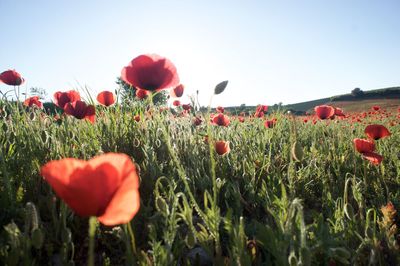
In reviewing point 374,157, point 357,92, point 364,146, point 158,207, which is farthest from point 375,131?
point 357,92

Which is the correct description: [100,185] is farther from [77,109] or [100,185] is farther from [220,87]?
[77,109]

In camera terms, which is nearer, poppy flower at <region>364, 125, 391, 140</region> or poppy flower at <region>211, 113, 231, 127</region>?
poppy flower at <region>364, 125, 391, 140</region>

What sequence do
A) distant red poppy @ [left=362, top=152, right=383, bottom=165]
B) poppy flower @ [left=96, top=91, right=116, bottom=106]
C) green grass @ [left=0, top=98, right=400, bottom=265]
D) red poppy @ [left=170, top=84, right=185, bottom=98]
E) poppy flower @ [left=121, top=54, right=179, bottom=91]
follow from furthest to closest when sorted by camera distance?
1. red poppy @ [left=170, top=84, right=185, bottom=98]
2. poppy flower @ [left=96, top=91, right=116, bottom=106]
3. distant red poppy @ [left=362, top=152, right=383, bottom=165]
4. poppy flower @ [left=121, top=54, right=179, bottom=91]
5. green grass @ [left=0, top=98, right=400, bottom=265]

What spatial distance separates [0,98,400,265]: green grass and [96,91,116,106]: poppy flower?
0.12 meters

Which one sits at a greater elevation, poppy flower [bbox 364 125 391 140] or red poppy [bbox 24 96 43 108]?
red poppy [bbox 24 96 43 108]

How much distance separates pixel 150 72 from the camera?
167 cm

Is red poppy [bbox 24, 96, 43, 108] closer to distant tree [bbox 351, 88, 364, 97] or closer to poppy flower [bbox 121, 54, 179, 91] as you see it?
poppy flower [bbox 121, 54, 179, 91]

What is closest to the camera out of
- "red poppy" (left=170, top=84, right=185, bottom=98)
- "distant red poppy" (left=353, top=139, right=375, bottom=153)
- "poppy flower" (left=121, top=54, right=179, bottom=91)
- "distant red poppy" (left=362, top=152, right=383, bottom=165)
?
"poppy flower" (left=121, top=54, right=179, bottom=91)

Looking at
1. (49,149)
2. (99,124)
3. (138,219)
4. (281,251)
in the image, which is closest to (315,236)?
(281,251)

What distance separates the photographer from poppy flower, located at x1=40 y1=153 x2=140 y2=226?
71 centimetres

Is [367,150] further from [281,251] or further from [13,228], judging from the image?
[13,228]

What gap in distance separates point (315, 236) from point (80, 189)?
3.75 feet

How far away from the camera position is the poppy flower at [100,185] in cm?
71

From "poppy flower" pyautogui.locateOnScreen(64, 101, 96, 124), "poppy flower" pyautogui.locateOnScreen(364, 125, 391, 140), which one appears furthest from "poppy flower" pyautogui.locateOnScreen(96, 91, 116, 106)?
"poppy flower" pyautogui.locateOnScreen(364, 125, 391, 140)
